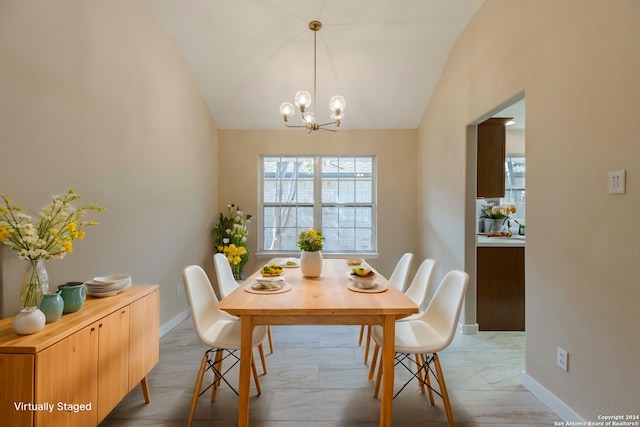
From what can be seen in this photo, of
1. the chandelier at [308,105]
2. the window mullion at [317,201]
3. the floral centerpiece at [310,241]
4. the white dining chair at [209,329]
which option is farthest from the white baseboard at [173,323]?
the chandelier at [308,105]

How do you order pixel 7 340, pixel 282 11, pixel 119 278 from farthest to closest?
1. pixel 282 11
2. pixel 119 278
3. pixel 7 340

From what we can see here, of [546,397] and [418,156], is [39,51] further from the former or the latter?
[418,156]

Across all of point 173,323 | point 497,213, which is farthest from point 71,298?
point 497,213

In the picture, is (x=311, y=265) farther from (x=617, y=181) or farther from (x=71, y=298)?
(x=617, y=181)

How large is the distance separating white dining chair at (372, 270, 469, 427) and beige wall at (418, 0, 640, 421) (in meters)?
0.61

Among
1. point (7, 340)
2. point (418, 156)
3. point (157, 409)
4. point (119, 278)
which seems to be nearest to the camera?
point (7, 340)

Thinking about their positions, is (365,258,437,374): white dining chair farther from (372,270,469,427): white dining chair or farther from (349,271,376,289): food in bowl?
(349,271,376,289): food in bowl

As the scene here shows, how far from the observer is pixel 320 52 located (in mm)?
3336

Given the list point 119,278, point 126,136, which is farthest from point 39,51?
point 119,278

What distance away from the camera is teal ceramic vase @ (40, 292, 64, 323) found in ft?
4.59

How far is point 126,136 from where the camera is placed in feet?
8.09

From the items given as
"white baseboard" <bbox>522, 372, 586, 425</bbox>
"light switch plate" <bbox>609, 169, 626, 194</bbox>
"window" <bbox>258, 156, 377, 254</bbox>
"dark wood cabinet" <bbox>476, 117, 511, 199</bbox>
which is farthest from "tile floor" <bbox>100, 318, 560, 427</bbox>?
"window" <bbox>258, 156, 377, 254</bbox>

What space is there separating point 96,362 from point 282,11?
3048mm

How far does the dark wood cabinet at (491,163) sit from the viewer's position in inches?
125
